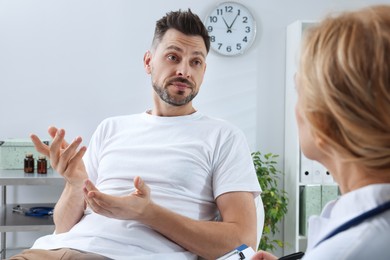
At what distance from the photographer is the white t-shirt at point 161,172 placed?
165cm

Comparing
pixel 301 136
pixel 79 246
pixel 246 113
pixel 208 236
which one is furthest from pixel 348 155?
pixel 246 113

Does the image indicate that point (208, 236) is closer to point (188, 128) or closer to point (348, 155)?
point (188, 128)

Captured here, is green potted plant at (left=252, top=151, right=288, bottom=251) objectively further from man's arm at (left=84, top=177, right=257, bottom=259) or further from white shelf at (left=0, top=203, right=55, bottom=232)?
man's arm at (left=84, top=177, right=257, bottom=259)

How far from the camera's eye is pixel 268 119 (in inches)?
150

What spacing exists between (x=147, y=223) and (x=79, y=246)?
0.21 m

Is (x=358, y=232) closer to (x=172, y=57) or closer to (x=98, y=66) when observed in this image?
(x=172, y=57)

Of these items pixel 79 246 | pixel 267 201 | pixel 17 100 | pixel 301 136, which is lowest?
pixel 267 201

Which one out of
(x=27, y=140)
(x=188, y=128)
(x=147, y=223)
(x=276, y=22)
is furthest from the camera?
(x=276, y=22)

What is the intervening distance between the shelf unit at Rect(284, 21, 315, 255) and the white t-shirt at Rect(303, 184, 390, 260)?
2762 millimetres

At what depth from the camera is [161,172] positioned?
1780 mm

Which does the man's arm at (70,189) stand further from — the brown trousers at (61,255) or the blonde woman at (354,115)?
the blonde woman at (354,115)

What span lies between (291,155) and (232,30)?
889 millimetres

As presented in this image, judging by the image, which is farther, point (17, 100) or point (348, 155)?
point (17, 100)

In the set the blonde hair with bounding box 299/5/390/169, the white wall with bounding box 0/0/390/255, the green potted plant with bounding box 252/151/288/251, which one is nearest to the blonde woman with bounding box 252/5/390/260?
the blonde hair with bounding box 299/5/390/169
